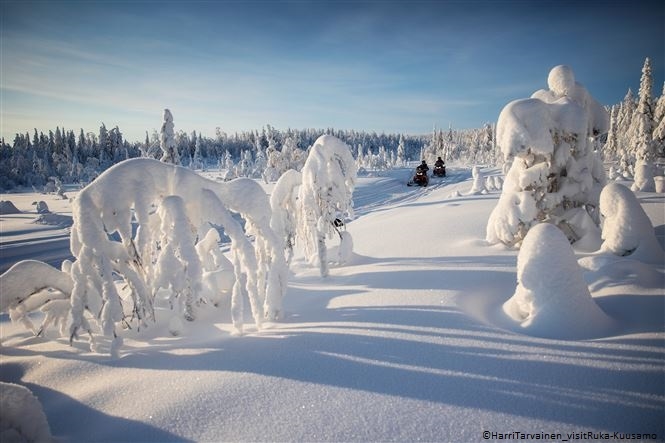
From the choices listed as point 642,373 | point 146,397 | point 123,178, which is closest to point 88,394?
point 146,397

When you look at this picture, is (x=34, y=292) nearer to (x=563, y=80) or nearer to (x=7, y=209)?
(x=563, y=80)

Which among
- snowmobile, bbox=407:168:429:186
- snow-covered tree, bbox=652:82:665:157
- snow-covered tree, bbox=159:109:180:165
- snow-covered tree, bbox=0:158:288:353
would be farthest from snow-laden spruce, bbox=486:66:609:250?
snow-covered tree, bbox=652:82:665:157

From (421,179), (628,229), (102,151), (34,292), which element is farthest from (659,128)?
(102,151)

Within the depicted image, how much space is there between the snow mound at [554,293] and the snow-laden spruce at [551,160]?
3.30 meters

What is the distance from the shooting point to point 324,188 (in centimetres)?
774

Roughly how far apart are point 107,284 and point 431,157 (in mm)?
84889

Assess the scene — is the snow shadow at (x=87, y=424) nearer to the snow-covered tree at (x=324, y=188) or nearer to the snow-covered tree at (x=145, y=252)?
the snow-covered tree at (x=145, y=252)

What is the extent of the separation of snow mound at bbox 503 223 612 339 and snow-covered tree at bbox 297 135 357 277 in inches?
171

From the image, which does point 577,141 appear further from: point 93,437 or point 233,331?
point 93,437

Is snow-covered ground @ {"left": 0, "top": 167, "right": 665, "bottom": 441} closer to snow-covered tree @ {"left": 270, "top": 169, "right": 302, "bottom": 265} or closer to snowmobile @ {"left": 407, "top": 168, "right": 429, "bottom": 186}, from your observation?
snow-covered tree @ {"left": 270, "top": 169, "right": 302, "bottom": 265}

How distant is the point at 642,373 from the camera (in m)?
3.39

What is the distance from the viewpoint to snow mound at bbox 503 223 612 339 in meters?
4.32

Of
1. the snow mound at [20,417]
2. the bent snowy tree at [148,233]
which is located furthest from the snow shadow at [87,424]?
the bent snowy tree at [148,233]

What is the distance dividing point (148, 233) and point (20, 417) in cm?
231
